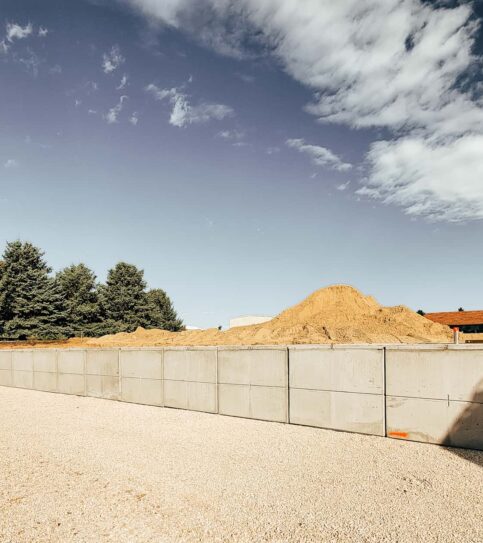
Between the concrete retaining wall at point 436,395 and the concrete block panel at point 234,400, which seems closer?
the concrete retaining wall at point 436,395

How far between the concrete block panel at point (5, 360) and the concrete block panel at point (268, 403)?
16.2 metres

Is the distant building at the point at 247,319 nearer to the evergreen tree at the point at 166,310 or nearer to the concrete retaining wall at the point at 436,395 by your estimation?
the evergreen tree at the point at 166,310

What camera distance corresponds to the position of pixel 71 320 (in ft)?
182

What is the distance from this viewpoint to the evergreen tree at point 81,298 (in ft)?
182

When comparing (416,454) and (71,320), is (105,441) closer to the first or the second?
(416,454)

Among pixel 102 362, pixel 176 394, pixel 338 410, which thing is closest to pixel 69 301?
pixel 102 362

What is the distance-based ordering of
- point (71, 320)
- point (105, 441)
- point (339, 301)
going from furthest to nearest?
point (71, 320)
point (339, 301)
point (105, 441)

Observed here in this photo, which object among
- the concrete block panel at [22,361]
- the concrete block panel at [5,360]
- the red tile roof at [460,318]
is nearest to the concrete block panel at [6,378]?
the concrete block panel at [5,360]

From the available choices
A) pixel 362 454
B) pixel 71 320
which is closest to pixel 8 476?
pixel 362 454

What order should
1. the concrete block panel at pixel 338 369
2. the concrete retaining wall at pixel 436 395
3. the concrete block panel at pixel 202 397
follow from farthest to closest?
the concrete block panel at pixel 202 397
the concrete block panel at pixel 338 369
the concrete retaining wall at pixel 436 395

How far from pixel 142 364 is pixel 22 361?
31.9ft

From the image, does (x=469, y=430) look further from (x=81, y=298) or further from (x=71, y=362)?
(x=81, y=298)

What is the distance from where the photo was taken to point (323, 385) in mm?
10992

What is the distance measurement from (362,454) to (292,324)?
2616 cm
